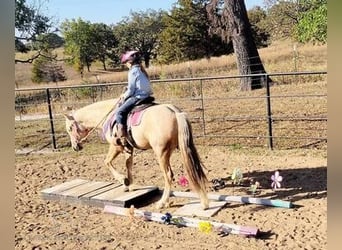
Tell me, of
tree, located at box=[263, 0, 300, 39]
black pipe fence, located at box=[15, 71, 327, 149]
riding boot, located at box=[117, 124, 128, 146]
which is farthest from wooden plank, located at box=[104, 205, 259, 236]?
tree, located at box=[263, 0, 300, 39]

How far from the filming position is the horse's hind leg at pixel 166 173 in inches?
92.9

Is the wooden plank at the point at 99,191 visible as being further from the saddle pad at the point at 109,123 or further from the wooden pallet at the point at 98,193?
the saddle pad at the point at 109,123

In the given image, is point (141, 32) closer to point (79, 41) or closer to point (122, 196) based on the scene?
point (79, 41)

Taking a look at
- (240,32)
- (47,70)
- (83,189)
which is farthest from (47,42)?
(240,32)

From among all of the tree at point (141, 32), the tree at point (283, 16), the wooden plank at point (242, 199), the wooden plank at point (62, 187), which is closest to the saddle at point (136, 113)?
the tree at point (141, 32)

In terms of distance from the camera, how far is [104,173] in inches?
127

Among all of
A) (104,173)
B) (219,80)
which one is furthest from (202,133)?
(104,173)

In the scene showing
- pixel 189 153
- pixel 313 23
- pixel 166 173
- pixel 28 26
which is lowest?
pixel 166 173

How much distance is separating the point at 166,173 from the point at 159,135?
25 centimetres

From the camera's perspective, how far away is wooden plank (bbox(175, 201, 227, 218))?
7.55 ft

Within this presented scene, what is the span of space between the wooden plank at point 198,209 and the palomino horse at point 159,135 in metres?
0.04

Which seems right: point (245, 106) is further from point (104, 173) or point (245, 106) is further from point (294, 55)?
point (104, 173)

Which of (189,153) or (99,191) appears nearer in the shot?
(189,153)

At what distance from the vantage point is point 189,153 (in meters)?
2.19
